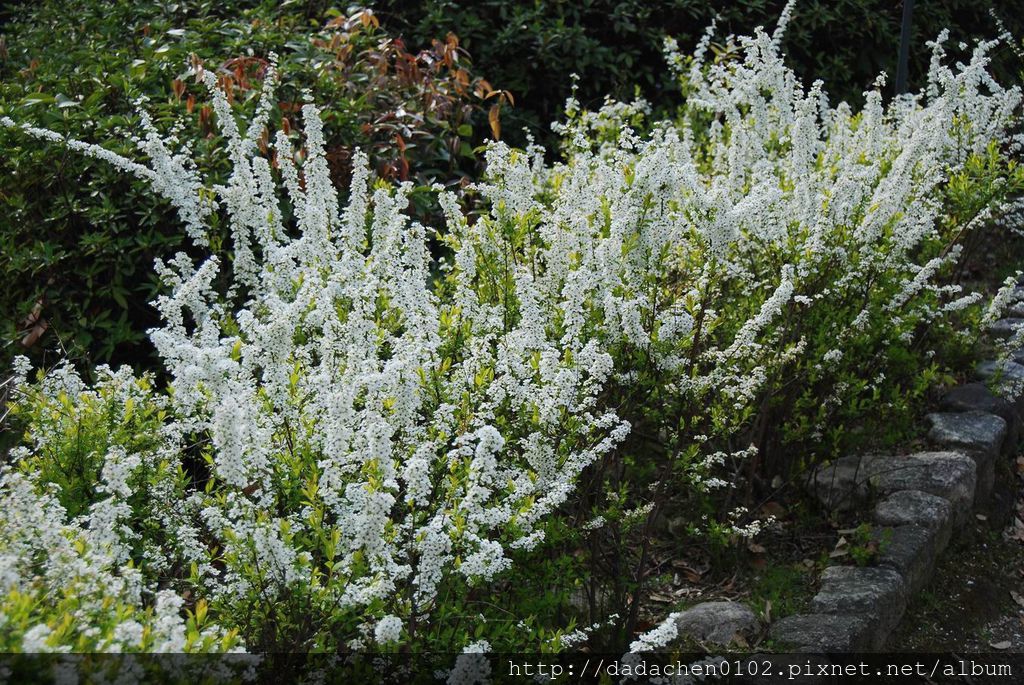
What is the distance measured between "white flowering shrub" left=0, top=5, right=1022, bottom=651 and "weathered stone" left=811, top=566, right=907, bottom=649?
43cm

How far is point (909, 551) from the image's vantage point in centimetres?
396

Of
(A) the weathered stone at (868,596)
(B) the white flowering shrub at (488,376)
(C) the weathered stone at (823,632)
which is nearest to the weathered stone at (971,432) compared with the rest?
(B) the white flowering shrub at (488,376)

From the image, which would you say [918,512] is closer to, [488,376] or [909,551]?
[909,551]

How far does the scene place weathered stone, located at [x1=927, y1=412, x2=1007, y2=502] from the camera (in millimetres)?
4754

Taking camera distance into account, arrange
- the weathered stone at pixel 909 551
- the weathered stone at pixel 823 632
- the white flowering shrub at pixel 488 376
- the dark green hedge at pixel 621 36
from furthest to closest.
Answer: the dark green hedge at pixel 621 36
the weathered stone at pixel 909 551
the weathered stone at pixel 823 632
the white flowering shrub at pixel 488 376

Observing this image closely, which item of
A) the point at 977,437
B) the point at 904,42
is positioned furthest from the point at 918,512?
the point at 904,42

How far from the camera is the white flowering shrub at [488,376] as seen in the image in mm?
2486

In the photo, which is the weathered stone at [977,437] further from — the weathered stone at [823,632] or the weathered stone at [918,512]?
the weathered stone at [823,632]

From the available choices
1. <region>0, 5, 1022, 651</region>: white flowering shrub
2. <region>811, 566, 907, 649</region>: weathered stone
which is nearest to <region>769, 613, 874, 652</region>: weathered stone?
<region>811, 566, 907, 649</region>: weathered stone

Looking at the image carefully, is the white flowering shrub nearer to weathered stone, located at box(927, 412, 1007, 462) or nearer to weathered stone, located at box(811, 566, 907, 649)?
weathered stone, located at box(927, 412, 1007, 462)

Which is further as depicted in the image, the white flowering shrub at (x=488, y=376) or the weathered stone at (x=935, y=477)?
the weathered stone at (x=935, y=477)

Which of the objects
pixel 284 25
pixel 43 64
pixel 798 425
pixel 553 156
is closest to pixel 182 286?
pixel 798 425

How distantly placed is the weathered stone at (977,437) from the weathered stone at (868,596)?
117cm

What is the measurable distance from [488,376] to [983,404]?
3.18 meters
